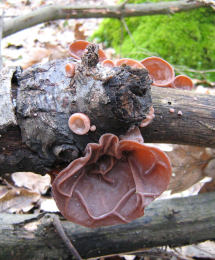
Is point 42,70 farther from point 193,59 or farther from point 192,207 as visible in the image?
point 193,59

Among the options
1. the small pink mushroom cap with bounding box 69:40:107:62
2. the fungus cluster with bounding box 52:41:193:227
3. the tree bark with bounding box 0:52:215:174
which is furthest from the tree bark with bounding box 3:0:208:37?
the fungus cluster with bounding box 52:41:193:227

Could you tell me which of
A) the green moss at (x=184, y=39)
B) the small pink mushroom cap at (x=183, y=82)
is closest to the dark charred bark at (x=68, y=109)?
the small pink mushroom cap at (x=183, y=82)

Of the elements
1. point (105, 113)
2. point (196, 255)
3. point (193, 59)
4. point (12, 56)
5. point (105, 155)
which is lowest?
point (196, 255)

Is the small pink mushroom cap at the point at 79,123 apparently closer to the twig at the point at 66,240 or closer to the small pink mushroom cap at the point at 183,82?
the twig at the point at 66,240

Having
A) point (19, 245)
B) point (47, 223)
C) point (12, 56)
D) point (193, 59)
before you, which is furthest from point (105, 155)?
point (12, 56)

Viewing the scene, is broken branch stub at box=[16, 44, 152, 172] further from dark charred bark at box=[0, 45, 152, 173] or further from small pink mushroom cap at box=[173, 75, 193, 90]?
small pink mushroom cap at box=[173, 75, 193, 90]

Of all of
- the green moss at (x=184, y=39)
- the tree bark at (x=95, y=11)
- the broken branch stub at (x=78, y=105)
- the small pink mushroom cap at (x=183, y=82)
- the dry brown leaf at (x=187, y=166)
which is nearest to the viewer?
the broken branch stub at (x=78, y=105)

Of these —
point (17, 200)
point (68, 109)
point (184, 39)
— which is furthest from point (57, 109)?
point (184, 39)
